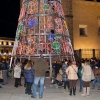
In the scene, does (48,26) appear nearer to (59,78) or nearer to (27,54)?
(27,54)

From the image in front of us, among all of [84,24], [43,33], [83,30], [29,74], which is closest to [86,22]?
[84,24]

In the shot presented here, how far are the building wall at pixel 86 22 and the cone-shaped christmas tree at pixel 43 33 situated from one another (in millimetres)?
10992

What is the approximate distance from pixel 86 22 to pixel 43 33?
1412 centimetres

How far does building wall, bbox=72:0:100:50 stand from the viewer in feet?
98.7

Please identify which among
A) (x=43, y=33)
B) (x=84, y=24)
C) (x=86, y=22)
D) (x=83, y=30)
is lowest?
(x=43, y=33)

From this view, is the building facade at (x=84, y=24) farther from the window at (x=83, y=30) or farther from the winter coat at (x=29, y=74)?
the winter coat at (x=29, y=74)

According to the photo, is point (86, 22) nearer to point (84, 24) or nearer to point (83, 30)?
point (84, 24)

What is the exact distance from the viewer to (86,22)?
3103cm

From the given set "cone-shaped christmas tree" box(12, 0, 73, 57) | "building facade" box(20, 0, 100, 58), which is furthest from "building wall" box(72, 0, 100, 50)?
"cone-shaped christmas tree" box(12, 0, 73, 57)

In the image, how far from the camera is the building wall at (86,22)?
3009 centimetres

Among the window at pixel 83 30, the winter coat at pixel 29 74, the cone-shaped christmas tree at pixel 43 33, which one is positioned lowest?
the winter coat at pixel 29 74

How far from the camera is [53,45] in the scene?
18.3 meters

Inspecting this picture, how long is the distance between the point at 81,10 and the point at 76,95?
2019 cm

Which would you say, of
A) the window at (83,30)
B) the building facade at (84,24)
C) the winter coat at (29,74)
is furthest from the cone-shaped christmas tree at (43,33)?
the window at (83,30)
